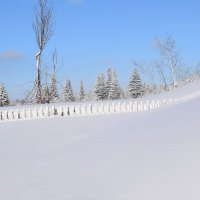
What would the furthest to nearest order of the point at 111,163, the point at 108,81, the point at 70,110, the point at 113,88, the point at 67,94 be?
the point at 67,94
the point at 108,81
the point at 113,88
the point at 70,110
the point at 111,163

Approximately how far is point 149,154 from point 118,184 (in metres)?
1.70

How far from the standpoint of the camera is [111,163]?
8086mm

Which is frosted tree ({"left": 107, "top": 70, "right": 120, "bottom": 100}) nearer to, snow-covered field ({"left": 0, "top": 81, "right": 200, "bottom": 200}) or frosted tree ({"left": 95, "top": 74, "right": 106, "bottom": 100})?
frosted tree ({"left": 95, "top": 74, "right": 106, "bottom": 100})

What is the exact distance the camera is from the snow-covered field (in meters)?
6.34

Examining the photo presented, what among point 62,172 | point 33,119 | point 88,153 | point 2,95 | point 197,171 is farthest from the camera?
point 2,95

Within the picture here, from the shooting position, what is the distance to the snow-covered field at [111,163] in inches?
249

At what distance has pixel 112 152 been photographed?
9148 mm

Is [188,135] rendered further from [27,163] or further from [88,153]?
[27,163]

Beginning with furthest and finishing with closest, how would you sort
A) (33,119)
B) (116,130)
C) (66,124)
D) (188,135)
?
(33,119), (66,124), (116,130), (188,135)

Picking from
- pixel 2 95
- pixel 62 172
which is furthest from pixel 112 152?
pixel 2 95

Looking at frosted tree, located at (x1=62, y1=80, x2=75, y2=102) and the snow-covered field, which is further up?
frosted tree, located at (x1=62, y1=80, x2=75, y2=102)

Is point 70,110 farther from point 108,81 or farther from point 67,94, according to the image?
point 67,94

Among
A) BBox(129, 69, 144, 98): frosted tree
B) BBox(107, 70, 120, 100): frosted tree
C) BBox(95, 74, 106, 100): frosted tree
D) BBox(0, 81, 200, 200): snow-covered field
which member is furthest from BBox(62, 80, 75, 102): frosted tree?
BBox(0, 81, 200, 200): snow-covered field

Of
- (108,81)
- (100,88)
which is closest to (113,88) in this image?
(108,81)
